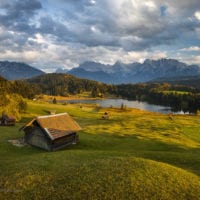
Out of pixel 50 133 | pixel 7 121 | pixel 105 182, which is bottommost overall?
pixel 105 182

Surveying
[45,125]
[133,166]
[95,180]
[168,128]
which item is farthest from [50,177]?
[168,128]

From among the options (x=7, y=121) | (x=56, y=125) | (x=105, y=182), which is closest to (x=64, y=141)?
(x=56, y=125)

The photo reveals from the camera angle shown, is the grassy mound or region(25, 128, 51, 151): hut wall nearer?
the grassy mound

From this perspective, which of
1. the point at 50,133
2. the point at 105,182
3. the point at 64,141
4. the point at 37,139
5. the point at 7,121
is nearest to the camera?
the point at 105,182

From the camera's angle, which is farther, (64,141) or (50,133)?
(64,141)

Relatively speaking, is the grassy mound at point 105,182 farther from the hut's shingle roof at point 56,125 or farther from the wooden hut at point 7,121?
the wooden hut at point 7,121

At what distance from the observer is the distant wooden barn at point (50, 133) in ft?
154

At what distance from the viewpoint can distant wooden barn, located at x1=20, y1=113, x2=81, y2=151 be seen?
4694 centimetres

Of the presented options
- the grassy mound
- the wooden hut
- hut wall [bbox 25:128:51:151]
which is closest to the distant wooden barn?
hut wall [bbox 25:128:51:151]

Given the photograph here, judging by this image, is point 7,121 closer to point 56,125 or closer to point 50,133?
point 56,125

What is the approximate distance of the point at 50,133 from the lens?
1853 inches

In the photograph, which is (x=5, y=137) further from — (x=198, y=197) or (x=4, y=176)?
(x=198, y=197)

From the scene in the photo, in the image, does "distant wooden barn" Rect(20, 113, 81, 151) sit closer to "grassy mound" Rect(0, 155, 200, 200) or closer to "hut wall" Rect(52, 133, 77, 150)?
"hut wall" Rect(52, 133, 77, 150)

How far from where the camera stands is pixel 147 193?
21.4m
